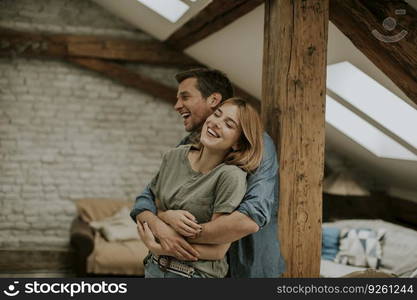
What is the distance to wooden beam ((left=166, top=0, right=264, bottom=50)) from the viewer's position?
140 inches

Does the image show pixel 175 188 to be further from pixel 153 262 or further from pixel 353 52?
pixel 353 52

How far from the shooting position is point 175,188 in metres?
2.17

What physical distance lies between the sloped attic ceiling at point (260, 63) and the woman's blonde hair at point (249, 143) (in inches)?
52.0

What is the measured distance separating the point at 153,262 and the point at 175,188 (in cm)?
33

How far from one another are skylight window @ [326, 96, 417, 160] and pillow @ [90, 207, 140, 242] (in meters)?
2.17

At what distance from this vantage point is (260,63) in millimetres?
4539

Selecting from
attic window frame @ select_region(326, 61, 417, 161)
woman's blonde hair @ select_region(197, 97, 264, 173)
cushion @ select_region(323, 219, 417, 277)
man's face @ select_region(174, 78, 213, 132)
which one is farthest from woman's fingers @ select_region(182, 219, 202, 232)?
cushion @ select_region(323, 219, 417, 277)

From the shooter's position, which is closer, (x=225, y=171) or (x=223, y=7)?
(x=225, y=171)

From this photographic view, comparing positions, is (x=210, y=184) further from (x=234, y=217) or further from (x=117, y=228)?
(x=117, y=228)

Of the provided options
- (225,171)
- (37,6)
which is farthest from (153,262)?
(37,6)

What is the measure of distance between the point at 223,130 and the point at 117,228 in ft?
11.7

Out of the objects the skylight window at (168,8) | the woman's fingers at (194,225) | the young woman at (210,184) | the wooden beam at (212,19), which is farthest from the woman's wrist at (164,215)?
the skylight window at (168,8)

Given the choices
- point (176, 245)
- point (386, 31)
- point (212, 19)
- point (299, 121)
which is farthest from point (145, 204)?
point (212, 19)

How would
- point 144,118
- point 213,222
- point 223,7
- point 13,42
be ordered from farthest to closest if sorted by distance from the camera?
point 144,118, point 13,42, point 223,7, point 213,222
